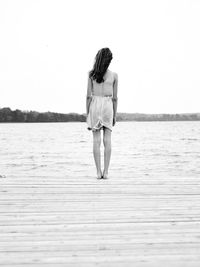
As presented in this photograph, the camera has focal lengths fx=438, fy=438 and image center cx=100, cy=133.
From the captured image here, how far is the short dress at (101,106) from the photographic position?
574 centimetres

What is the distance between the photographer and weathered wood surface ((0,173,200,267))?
8.91 ft

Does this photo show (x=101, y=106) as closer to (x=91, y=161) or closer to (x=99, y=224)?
(x=99, y=224)

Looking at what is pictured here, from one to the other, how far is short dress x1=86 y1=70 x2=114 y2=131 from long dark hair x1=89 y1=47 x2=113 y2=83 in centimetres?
13

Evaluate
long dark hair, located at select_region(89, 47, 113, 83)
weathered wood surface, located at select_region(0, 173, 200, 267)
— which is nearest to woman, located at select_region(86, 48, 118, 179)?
long dark hair, located at select_region(89, 47, 113, 83)

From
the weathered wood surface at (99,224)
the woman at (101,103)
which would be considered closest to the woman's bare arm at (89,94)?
the woman at (101,103)

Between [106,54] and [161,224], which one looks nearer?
[161,224]

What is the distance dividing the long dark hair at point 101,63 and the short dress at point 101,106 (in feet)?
0.42

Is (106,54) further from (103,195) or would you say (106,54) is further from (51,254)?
(51,254)

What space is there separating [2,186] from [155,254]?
290cm

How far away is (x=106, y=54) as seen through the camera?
5469mm

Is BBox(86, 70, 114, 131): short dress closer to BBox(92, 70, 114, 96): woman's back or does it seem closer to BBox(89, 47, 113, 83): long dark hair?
BBox(92, 70, 114, 96): woman's back

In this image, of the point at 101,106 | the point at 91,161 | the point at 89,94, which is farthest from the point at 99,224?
the point at 91,161

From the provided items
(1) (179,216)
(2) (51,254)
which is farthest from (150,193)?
(2) (51,254)

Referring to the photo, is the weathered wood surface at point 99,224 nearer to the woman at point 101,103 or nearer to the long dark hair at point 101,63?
the woman at point 101,103
